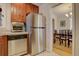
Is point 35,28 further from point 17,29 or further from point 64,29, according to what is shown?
point 64,29

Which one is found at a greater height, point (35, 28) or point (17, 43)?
point (35, 28)

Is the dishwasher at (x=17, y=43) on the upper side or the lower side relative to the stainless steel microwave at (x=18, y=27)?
lower

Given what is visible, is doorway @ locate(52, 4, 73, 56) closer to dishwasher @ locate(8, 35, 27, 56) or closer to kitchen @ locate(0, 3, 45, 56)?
kitchen @ locate(0, 3, 45, 56)

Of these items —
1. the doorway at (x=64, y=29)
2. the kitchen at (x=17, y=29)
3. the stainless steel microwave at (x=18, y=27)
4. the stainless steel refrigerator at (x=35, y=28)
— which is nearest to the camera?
the doorway at (x=64, y=29)

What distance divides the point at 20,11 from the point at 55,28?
33.9 inches

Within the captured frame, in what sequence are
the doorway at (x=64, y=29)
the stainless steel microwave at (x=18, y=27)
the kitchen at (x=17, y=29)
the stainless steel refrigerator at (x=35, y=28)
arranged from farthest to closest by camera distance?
the stainless steel refrigerator at (x=35, y=28)
the stainless steel microwave at (x=18, y=27)
the kitchen at (x=17, y=29)
the doorway at (x=64, y=29)

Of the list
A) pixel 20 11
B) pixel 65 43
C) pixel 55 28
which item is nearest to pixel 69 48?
pixel 65 43

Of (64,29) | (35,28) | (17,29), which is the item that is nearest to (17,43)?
(17,29)

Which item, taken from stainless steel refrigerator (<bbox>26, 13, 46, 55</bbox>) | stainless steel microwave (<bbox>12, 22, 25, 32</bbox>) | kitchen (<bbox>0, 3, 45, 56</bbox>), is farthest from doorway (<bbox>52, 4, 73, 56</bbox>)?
stainless steel microwave (<bbox>12, 22, 25, 32</bbox>)

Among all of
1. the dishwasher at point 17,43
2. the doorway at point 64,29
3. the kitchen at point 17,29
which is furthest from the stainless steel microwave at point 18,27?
the doorway at point 64,29

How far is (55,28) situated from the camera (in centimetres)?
162

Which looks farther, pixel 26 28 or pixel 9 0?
pixel 26 28

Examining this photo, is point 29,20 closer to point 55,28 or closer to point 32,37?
point 32,37

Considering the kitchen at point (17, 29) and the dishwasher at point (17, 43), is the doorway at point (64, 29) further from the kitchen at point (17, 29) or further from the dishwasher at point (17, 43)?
the dishwasher at point (17, 43)
